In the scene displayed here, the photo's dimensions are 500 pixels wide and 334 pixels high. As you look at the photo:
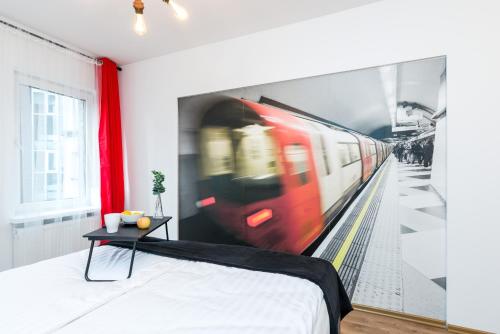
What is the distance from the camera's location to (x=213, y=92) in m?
2.99

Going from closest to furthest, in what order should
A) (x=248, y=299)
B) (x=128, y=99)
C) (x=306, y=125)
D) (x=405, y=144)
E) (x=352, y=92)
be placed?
1. (x=248, y=299)
2. (x=405, y=144)
3. (x=352, y=92)
4. (x=306, y=125)
5. (x=128, y=99)

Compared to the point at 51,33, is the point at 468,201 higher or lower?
lower

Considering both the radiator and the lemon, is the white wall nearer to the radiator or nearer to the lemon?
the lemon

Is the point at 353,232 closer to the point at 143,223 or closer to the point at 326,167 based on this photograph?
the point at 326,167

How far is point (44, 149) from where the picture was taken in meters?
2.71

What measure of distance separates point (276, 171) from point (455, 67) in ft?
5.36

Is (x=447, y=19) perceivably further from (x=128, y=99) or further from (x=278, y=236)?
(x=128, y=99)

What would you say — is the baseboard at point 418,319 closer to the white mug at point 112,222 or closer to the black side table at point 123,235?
the black side table at point 123,235

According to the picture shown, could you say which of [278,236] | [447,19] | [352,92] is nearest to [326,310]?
[278,236]

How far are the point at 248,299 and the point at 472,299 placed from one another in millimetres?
1845

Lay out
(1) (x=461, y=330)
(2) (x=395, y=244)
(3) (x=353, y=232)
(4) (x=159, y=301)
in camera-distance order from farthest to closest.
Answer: (3) (x=353, y=232)
(2) (x=395, y=244)
(1) (x=461, y=330)
(4) (x=159, y=301)

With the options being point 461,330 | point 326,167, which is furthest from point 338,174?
point 461,330

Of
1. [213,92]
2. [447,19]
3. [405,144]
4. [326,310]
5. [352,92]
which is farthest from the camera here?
[213,92]

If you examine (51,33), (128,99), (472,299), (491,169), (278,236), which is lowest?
(472,299)
